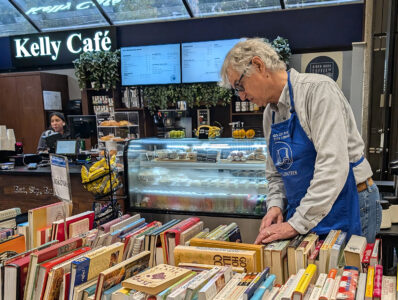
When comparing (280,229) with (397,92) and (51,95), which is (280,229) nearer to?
(397,92)

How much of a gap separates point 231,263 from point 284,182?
56cm

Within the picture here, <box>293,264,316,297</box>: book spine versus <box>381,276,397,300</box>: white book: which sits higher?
<box>293,264,316,297</box>: book spine

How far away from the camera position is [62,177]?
1.89 metres

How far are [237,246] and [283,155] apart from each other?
1.56ft

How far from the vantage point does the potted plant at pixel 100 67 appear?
255 inches

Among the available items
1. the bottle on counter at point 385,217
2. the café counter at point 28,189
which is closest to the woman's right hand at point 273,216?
the bottle on counter at point 385,217

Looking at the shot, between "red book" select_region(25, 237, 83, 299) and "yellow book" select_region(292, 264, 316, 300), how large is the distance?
846mm

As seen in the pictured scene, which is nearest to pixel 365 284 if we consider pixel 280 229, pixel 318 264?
pixel 318 264

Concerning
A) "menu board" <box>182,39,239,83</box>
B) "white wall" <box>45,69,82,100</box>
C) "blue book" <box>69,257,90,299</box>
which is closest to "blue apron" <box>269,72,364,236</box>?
"blue book" <box>69,257,90,299</box>

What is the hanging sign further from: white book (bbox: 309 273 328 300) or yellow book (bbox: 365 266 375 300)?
yellow book (bbox: 365 266 375 300)

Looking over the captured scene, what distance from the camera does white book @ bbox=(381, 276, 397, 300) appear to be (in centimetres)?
101

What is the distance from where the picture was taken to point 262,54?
144cm

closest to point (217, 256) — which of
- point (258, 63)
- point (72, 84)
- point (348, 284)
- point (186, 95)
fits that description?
point (348, 284)

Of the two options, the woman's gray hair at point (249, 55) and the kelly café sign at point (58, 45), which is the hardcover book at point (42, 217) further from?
the kelly café sign at point (58, 45)
